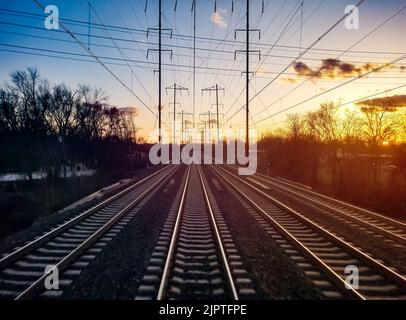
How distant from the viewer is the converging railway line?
7203mm

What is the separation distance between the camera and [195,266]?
8727 mm

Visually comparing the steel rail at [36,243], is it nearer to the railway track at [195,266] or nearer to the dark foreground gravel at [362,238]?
the railway track at [195,266]

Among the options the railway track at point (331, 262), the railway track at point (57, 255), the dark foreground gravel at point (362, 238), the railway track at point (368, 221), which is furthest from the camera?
the railway track at point (368, 221)

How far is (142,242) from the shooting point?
1085 cm

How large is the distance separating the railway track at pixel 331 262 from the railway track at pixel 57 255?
5286 mm

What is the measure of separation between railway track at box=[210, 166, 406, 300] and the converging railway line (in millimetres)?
22

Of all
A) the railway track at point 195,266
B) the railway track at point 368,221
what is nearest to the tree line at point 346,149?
the railway track at point 368,221

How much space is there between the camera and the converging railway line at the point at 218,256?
7203 mm

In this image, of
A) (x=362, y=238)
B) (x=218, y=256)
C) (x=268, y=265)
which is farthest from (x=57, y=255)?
(x=362, y=238)

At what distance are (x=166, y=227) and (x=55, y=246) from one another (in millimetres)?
3907

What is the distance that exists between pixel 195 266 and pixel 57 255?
3686 mm

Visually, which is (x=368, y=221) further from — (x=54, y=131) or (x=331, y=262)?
(x=54, y=131)
